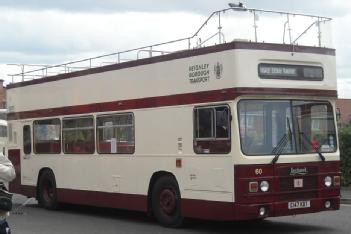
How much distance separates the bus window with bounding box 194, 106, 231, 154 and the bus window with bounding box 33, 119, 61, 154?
16.8ft

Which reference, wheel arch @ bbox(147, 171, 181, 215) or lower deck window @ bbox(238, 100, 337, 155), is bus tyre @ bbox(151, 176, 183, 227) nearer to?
wheel arch @ bbox(147, 171, 181, 215)

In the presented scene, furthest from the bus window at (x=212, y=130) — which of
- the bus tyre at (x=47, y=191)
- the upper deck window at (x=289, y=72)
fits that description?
the bus tyre at (x=47, y=191)

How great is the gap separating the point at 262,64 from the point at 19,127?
8522 mm

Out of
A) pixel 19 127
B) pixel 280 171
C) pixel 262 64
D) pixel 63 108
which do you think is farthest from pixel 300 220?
pixel 19 127

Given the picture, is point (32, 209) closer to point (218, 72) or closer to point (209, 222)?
point (209, 222)

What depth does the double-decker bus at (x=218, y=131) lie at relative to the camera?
1091 centimetres

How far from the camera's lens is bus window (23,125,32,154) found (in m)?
17.1

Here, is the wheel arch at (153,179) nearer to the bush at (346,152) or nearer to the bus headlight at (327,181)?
the bus headlight at (327,181)

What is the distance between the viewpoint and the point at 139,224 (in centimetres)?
1320

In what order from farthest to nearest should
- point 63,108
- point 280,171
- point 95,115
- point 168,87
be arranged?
1. point 63,108
2. point 95,115
3. point 168,87
4. point 280,171

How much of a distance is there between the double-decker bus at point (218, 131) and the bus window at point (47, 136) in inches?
52.9

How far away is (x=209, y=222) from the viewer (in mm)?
13148

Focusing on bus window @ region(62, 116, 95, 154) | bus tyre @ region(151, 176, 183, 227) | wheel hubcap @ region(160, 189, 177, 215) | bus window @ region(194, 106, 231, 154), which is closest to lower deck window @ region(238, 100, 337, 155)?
bus window @ region(194, 106, 231, 154)

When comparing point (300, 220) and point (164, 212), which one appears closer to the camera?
point (164, 212)
